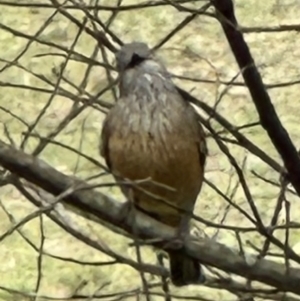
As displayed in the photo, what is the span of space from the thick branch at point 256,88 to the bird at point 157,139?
2.35 ft

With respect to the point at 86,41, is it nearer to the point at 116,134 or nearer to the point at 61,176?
the point at 116,134

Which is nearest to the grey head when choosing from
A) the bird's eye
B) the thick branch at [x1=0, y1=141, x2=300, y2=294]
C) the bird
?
the bird's eye

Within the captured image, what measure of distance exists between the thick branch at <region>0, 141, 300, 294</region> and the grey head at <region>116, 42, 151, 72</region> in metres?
0.55

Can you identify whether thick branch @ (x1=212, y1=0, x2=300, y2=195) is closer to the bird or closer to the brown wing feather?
the bird

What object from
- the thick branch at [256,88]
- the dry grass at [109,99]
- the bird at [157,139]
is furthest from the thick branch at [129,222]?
the dry grass at [109,99]

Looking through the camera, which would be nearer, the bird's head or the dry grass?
the bird's head

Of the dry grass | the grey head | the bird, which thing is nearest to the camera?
the grey head

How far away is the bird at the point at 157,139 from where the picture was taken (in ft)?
10.1

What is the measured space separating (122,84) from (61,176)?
1043mm

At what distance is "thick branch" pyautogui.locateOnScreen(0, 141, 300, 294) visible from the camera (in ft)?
6.79

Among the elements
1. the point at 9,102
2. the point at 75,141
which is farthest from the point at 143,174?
the point at 9,102

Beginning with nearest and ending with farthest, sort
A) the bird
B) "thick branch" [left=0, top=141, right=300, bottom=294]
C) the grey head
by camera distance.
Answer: "thick branch" [left=0, top=141, right=300, bottom=294] < the grey head < the bird

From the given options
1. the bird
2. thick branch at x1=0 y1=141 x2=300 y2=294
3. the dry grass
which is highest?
the dry grass

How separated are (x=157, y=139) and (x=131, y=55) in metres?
0.37
